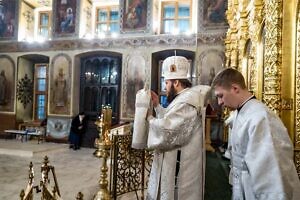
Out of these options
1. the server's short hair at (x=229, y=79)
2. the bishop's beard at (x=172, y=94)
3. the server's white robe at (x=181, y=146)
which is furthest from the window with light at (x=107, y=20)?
the server's short hair at (x=229, y=79)

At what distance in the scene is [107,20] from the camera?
42.1 ft

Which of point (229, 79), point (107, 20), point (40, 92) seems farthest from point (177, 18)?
point (229, 79)

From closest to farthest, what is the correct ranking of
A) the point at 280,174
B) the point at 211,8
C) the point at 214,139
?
the point at 280,174 → the point at 214,139 → the point at 211,8

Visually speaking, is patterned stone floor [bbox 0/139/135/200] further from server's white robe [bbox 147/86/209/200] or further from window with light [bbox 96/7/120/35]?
window with light [bbox 96/7/120/35]

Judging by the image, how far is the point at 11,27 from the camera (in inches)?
528

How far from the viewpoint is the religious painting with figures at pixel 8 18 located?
1337 cm

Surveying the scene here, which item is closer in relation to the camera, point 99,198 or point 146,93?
point 146,93

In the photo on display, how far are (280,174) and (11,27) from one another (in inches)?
548

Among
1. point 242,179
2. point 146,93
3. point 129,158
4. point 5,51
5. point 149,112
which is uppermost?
point 5,51

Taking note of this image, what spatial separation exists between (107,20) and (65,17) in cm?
171

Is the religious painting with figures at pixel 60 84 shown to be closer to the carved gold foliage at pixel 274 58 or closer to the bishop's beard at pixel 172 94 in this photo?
the carved gold foliage at pixel 274 58

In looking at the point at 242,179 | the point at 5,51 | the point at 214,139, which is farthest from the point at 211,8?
the point at 242,179

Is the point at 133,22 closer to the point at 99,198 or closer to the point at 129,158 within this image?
the point at 129,158

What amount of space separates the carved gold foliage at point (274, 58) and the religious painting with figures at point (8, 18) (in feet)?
39.4
